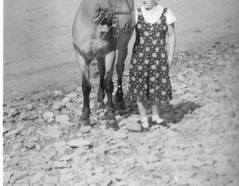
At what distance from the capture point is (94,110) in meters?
5.56

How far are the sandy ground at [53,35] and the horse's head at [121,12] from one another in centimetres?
239

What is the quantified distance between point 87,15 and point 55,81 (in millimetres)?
2364

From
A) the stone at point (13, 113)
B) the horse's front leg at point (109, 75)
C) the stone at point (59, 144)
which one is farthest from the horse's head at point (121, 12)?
the stone at point (13, 113)

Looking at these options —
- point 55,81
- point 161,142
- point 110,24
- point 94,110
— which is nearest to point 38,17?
point 55,81

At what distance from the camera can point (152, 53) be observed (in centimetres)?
443

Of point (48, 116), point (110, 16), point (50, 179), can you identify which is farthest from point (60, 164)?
point (110, 16)

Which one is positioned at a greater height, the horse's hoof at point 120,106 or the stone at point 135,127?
the stone at point 135,127

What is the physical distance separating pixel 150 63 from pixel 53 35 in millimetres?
5235

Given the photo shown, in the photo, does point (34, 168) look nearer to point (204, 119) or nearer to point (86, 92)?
point (86, 92)

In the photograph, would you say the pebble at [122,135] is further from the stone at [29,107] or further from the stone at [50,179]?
the stone at [29,107]

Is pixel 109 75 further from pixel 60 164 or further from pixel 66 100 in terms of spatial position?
pixel 60 164

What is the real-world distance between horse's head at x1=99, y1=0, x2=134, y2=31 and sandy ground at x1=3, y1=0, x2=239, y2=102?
239cm

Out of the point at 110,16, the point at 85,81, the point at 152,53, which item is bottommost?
the point at 85,81

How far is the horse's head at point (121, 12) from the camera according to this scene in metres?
4.18
